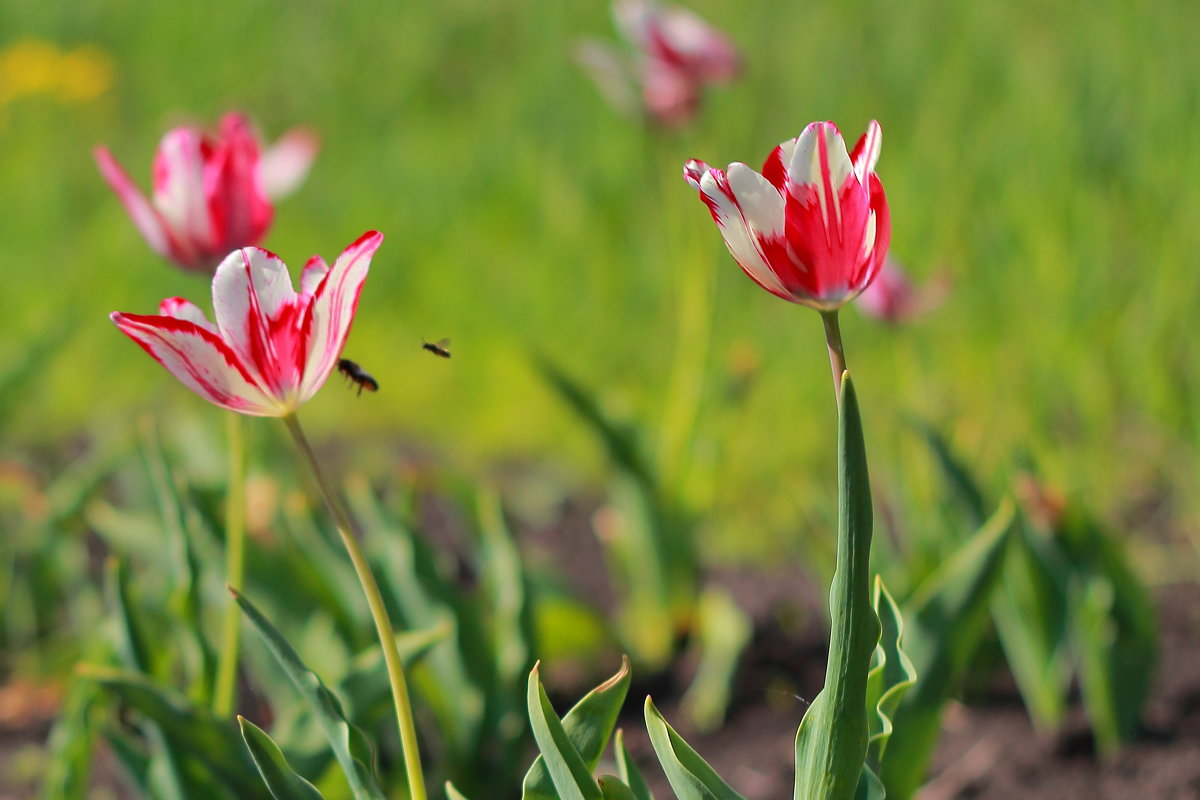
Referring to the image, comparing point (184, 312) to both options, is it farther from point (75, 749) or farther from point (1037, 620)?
point (1037, 620)

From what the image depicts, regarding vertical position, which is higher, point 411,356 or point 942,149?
point 942,149

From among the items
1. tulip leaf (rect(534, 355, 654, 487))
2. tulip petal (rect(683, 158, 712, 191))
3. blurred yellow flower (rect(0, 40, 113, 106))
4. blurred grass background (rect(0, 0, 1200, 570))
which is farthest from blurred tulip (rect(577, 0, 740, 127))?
blurred yellow flower (rect(0, 40, 113, 106))

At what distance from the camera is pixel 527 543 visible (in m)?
2.65

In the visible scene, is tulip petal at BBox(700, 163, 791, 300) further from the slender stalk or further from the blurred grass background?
the blurred grass background

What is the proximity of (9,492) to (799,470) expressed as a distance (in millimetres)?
1582

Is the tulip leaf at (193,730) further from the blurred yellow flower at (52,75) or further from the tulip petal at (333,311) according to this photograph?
the blurred yellow flower at (52,75)

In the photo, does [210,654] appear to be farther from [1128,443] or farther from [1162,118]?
[1162,118]

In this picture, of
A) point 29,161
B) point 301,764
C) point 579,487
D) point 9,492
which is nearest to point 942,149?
point 579,487

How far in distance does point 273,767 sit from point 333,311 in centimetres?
33

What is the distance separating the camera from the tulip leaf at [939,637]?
1.18m

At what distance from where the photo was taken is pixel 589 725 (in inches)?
36.9

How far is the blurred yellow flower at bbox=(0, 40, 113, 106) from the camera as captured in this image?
5.34m

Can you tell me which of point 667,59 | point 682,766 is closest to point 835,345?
point 682,766

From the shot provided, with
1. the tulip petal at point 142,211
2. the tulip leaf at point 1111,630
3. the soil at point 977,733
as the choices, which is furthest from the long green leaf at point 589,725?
the tulip leaf at point 1111,630
